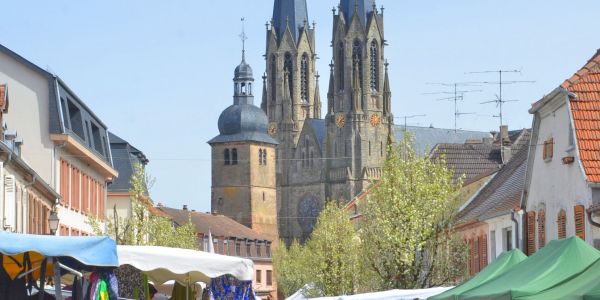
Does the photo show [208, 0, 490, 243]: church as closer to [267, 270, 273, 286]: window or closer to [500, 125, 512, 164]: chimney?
[267, 270, 273, 286]: window

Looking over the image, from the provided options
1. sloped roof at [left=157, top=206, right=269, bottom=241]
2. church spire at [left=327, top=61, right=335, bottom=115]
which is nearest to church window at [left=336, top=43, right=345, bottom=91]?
church spire at [left=327, top=61, right=335, bottom=115]

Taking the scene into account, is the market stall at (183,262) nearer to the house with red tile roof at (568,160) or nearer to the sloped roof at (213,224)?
the house with red tile roof at (568,160)

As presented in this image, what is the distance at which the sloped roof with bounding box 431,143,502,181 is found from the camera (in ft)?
199

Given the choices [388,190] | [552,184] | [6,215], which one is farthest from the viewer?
[388,190]

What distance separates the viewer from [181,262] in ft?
58.7

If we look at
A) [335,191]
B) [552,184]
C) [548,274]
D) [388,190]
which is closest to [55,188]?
[388,190]

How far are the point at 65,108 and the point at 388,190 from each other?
10579mm

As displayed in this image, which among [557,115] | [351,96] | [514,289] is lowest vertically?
[514,289]

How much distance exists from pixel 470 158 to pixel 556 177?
3139 centimetres

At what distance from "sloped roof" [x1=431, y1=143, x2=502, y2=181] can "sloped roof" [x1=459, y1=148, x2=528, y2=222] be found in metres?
14.3

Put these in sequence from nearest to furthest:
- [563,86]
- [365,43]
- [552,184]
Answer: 1. [563,86]
2. [552,184]
3. [365,43]

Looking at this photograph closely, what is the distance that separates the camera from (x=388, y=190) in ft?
132

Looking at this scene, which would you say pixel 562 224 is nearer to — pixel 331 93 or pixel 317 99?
pixel 331 93

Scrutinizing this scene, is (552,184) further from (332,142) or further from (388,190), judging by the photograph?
(332,142)
